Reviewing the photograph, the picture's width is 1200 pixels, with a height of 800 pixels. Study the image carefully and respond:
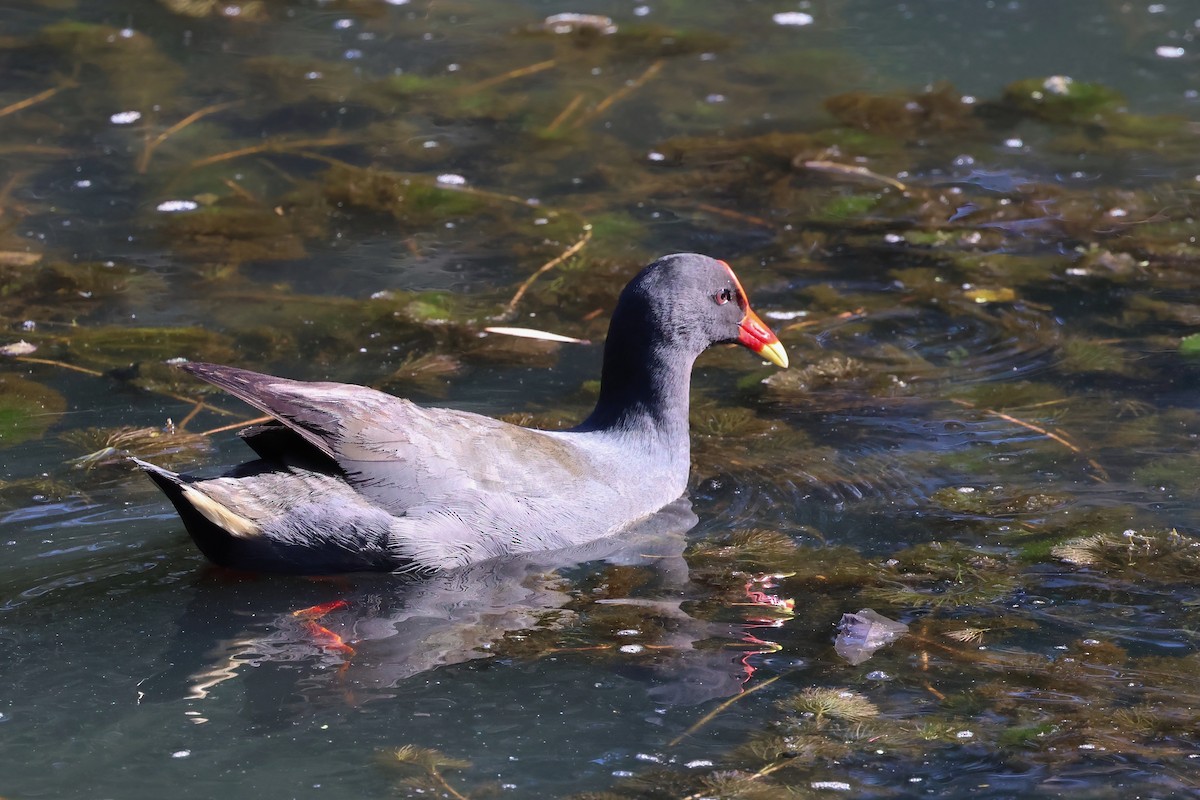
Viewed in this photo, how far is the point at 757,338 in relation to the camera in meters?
5.29

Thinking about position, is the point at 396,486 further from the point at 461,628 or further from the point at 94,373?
the point at 94,373

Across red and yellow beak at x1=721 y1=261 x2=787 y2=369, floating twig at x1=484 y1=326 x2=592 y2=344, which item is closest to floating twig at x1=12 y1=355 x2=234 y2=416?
floating twig at x1=484 y1=326 x2=592 y2=344

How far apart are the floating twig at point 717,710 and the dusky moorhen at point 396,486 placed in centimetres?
102

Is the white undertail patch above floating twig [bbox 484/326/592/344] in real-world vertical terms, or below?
below

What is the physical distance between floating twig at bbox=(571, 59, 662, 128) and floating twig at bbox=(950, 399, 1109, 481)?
3.74 m

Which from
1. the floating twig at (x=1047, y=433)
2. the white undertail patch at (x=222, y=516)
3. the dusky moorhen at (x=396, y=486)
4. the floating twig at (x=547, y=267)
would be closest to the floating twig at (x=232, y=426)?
the dusky moorhen at (x=396, y=486)

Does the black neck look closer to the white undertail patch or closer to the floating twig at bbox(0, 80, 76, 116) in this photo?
the white undertail patch

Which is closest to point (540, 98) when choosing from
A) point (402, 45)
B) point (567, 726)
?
point (402, 45)

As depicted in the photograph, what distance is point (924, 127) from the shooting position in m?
8.51

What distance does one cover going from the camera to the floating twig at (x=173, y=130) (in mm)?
7820

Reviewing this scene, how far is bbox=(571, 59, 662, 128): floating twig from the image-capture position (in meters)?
8.64

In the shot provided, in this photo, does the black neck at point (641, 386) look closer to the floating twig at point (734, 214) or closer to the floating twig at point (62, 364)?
the floating twig at point (62, 364)

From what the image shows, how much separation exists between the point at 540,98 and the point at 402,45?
4.28ft

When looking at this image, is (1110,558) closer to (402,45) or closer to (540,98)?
(540,98)
